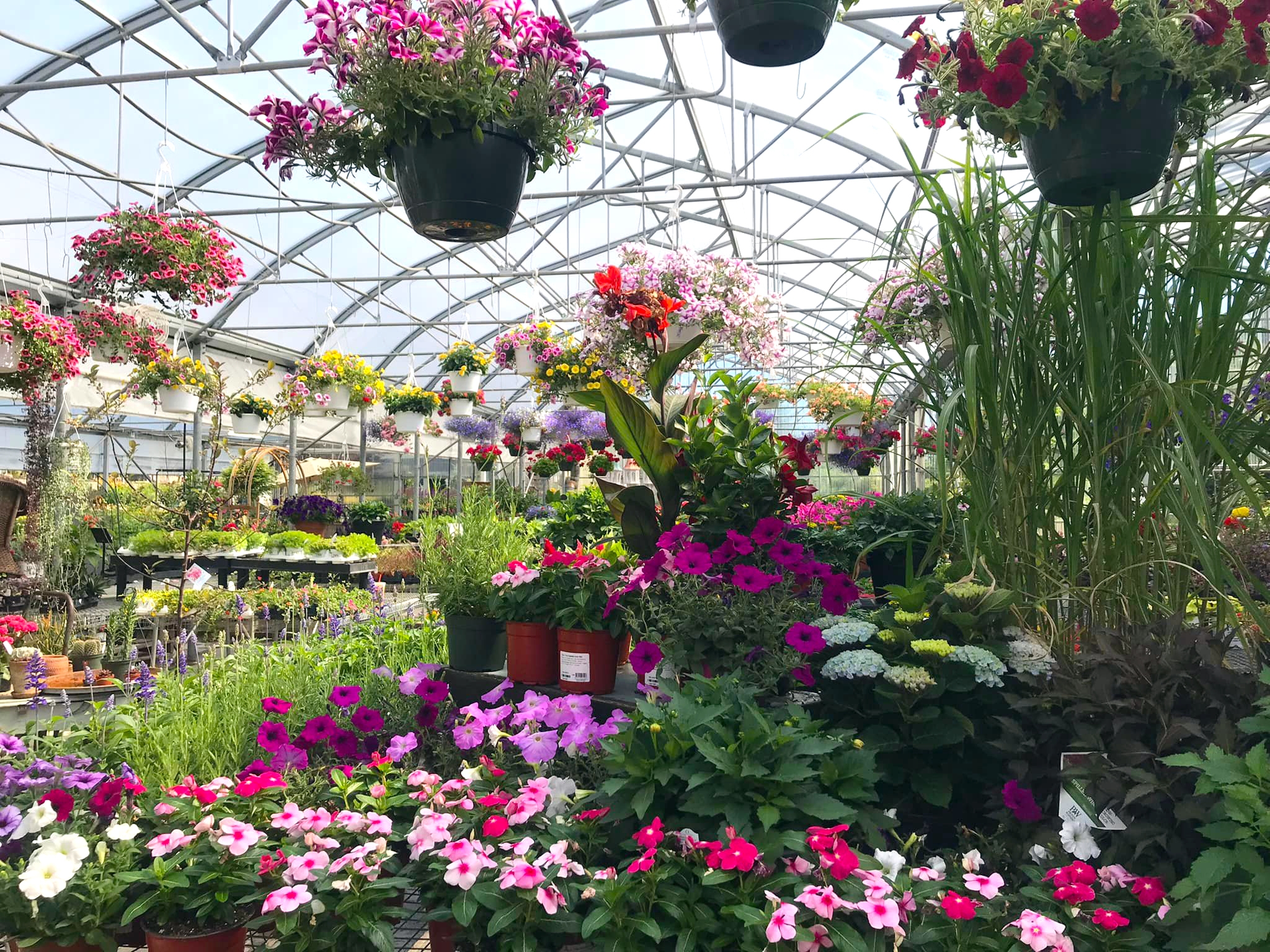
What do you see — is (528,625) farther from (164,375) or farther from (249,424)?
(249,424)

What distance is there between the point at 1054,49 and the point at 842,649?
3.77ft

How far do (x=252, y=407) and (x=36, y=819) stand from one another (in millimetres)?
6287

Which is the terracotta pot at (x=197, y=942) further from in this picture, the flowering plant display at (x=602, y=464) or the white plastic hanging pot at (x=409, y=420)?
the white plastic hanging pot at (x=409, y=420)

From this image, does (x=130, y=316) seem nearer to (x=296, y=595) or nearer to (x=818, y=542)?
(x=296, y=595)

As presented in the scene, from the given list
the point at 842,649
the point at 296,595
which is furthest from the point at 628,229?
the point at 842,649

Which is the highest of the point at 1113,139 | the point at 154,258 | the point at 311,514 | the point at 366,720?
the point at 154,258

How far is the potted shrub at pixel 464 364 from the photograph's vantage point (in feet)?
23.8

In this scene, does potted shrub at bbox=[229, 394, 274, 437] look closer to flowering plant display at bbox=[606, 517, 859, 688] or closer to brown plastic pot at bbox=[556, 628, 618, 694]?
brown plastic pot at bbox=[556, 628, 618, 694]

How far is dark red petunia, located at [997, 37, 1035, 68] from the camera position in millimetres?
1313

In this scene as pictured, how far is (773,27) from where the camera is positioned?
1529 mm

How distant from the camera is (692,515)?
2170 mm

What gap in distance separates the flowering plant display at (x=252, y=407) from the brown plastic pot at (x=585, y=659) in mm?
5845

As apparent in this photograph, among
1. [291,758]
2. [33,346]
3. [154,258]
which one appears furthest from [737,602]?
[33,346]

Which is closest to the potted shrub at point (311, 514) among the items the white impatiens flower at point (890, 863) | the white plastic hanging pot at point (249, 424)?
the white plastic hanging pot at point (249, 424)
